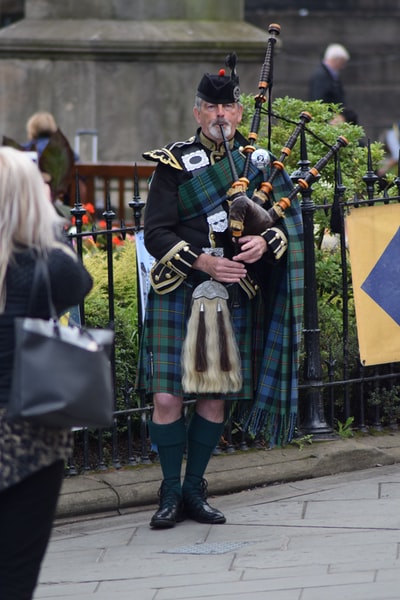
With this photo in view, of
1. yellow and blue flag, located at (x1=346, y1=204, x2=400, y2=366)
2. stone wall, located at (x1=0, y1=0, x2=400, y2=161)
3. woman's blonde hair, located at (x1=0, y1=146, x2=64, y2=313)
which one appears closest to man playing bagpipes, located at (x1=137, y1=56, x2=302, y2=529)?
yellow and blue flag, located at (x1=346, y1=204, x2=400, y2=366)

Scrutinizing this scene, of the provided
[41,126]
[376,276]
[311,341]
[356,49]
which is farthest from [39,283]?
[356,49]

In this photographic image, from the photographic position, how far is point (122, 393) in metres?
6.69

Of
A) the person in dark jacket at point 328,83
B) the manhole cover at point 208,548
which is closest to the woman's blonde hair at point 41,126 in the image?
the person in dark jacket at point 328,83

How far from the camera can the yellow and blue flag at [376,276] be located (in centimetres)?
687

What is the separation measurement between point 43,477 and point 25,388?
1.09 ft

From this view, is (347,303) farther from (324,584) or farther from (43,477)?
(43,477)

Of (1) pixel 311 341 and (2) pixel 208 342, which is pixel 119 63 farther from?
(2) pixel 208 342

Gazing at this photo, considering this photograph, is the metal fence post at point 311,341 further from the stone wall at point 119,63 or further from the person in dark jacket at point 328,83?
the person in dark jacket at point 328,83

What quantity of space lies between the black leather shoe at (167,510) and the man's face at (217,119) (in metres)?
1.53

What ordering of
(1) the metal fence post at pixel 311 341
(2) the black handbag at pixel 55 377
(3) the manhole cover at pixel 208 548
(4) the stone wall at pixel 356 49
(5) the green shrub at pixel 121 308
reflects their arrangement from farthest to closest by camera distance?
(4) the stone wall at pixel 356 49
(1) the metal fence post at pixel 311 341
(5) the green shrub at pixel 121 308
(3) the manhole cover at pixel 208 548
(2) the black handbag at pixel 55 377

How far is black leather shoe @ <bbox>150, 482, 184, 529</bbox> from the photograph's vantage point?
5.80 meters

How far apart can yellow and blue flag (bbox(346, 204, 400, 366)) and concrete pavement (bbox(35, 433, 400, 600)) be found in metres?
0.52

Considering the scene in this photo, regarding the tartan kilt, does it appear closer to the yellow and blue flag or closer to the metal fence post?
the metal fence post

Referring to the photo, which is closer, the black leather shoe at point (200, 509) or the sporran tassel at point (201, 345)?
the sporran tassel at point (201, 345)
